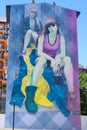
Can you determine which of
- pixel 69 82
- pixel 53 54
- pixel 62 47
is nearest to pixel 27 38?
pixel 53 54

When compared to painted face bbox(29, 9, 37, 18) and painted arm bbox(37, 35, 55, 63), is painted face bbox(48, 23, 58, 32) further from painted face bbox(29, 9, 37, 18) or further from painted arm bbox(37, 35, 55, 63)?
painted face bbox(29, 9, 37, 18)

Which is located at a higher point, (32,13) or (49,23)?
(32,13)

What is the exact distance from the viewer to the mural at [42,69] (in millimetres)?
37719

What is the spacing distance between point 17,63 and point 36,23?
4674mm

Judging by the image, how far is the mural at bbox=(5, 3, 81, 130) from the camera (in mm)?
37719

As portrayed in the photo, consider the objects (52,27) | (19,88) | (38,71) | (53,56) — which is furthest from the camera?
(52,27)

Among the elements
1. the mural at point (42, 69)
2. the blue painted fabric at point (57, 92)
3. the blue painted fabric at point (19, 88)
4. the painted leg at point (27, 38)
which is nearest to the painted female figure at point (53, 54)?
the mural at point (42, 69)

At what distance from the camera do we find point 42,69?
38.7 meters

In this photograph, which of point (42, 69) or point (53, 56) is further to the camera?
point (53, 56)

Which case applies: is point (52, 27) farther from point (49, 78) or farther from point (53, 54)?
point (49, 78)

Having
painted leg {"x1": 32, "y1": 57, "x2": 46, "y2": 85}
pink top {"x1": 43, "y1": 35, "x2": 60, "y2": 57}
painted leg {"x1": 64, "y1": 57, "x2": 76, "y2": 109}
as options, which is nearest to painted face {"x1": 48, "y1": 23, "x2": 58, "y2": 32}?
pink top {"x1": 43, "y1": 35, "x2": 60, "y2": 57}

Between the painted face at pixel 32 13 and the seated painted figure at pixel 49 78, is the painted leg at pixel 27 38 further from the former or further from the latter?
the painted face at pixel 32 13

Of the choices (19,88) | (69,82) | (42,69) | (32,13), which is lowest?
(19,88)

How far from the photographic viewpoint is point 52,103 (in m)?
38.1
